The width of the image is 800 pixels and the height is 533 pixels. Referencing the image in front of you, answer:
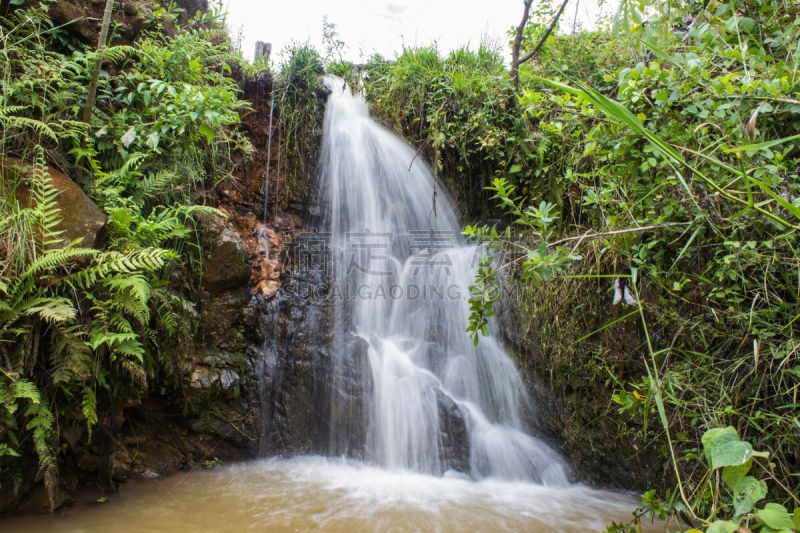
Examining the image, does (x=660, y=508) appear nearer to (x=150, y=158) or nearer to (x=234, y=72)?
(x=150, y=158)

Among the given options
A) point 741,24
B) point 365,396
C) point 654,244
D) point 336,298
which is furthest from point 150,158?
point 741,24

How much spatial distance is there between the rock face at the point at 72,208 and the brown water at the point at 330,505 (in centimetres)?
168

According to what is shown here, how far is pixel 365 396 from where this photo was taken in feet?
11.9

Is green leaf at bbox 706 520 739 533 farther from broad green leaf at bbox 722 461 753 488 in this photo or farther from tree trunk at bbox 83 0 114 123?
tree trunk at bbox 83 0 114 123

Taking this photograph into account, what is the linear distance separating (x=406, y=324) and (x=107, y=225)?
2695 mm

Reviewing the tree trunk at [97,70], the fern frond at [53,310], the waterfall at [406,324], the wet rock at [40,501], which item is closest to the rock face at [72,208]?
the fern frond at [53,310]

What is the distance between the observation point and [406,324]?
422 centimetres

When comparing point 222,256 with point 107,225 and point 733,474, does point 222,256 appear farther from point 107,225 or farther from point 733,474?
point 733,474

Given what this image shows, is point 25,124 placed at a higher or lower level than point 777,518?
higher

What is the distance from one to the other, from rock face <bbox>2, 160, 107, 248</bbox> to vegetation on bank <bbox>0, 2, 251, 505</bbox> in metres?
0.02

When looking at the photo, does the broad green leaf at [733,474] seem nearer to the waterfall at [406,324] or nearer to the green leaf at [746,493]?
the green leaf at [746,493]

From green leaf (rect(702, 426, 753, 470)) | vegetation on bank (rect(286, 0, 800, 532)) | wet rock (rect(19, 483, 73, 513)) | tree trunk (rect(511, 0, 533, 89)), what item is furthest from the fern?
tree trunk (rect(511, 0, 533, 89))

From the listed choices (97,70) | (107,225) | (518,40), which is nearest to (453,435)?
(107,225)

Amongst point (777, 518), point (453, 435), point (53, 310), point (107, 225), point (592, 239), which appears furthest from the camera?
point (453, 435)
